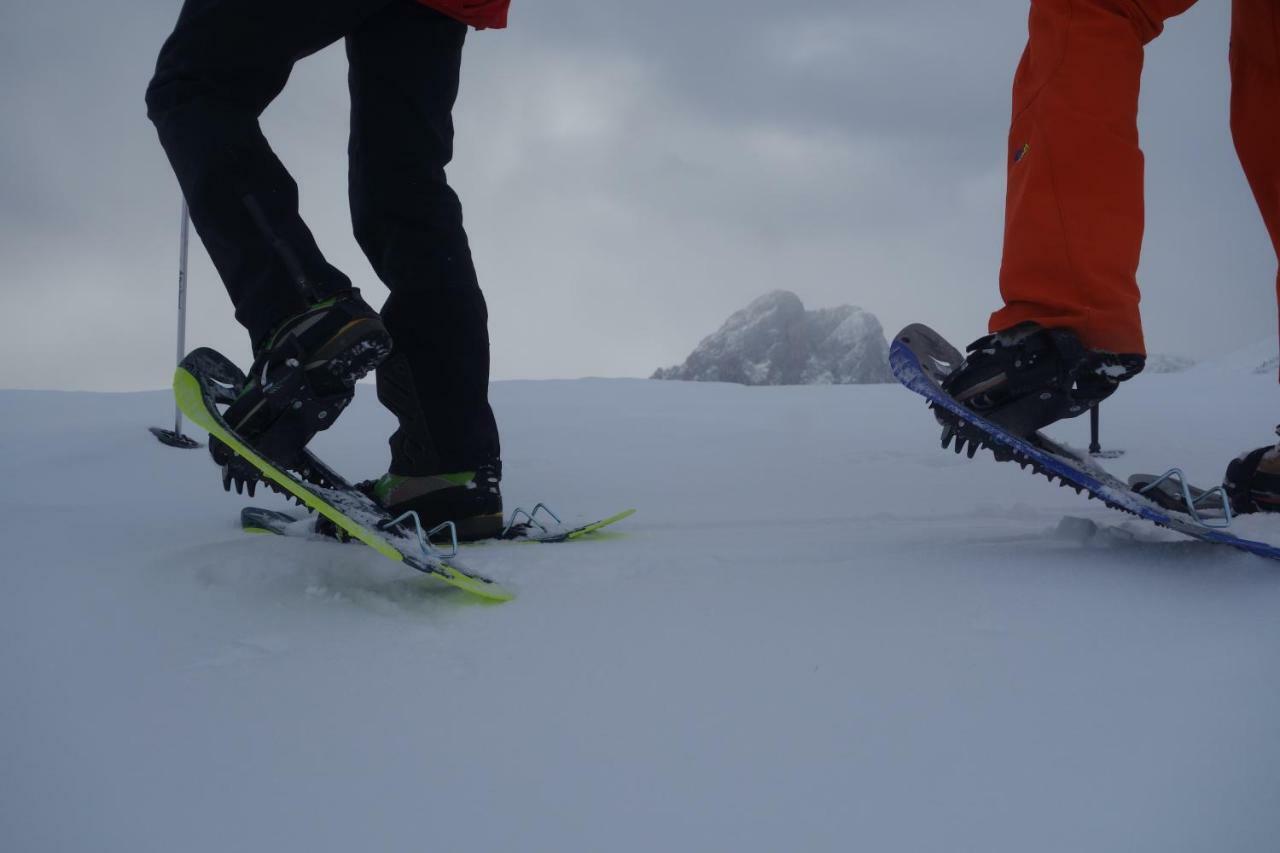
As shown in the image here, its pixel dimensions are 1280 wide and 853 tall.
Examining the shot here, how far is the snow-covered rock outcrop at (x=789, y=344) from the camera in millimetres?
26192

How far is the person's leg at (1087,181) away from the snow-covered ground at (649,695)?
11.6 inches

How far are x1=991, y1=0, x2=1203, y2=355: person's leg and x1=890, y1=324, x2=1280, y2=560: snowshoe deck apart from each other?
0.11m

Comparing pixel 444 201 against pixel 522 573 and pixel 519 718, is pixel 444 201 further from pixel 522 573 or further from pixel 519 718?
pixel 519 718

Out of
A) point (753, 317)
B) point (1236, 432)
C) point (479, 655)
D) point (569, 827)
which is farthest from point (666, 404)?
point (753, 317)

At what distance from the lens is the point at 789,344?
29062 millimetres

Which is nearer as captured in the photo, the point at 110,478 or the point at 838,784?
the point at 838,784

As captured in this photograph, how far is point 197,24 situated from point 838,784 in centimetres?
112

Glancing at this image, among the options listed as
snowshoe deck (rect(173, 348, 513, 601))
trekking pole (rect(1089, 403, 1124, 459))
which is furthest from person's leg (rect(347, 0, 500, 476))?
trekking pole (rect(1089, 403, 1124, 459))

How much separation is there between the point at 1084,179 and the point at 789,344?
93.7 feet

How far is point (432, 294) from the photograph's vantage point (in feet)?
4.00

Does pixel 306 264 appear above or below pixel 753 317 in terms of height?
below

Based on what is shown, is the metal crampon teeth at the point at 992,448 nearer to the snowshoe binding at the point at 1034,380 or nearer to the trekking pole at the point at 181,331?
the snowshoe binding at the point at 1034,380

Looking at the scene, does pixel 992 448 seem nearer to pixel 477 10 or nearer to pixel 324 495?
pixel 324 495

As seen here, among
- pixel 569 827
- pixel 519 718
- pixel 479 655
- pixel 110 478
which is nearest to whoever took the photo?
pixel 569 827
